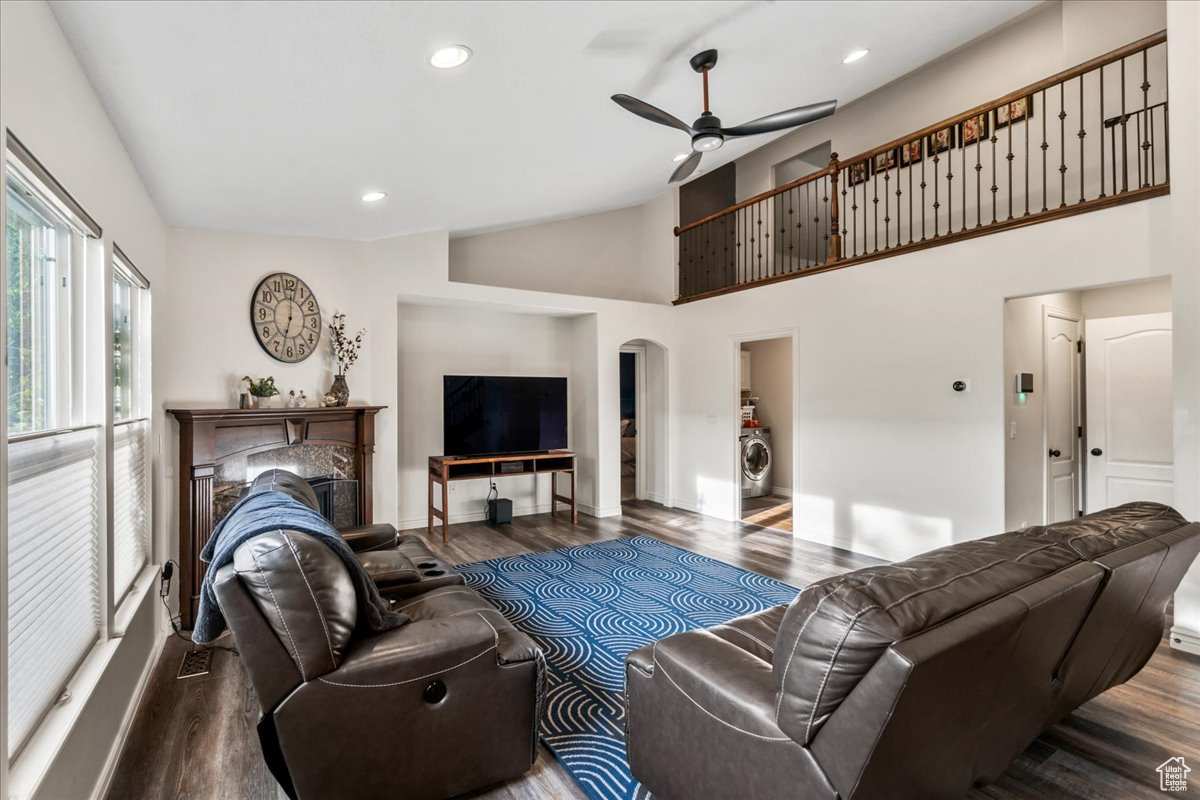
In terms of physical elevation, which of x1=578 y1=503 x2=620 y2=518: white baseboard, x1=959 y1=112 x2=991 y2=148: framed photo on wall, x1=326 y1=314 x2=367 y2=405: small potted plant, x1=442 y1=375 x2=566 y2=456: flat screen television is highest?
x1=959 y1=112 x2=991 y2=148: framed photo on wall

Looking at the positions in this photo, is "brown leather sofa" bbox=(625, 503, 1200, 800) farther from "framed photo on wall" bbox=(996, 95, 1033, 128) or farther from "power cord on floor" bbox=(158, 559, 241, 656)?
"framed photo on wall" bbox=(996, 95, 1033, 128)

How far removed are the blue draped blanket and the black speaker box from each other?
389 cm

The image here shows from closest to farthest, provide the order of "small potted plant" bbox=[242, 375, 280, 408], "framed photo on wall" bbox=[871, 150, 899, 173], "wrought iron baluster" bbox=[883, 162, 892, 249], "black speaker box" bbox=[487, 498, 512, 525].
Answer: "small potted plant" bbox=[242, 375, 280, 408], "wrought iron baluster" bbox=[883, 162, 892, 249], "framed photo on wall" bbox=[871, 150, 899, 173], "black speaker box" bbox=[487, 498, 512, 525]

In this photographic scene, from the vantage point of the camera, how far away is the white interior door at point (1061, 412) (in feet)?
14.4

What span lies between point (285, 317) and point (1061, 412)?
20.6 feet

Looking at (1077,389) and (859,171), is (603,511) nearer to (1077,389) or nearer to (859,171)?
(859,171)

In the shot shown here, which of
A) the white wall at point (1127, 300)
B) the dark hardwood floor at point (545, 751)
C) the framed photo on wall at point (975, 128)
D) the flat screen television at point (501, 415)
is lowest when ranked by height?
the dark hardwood floor at point (545, 751)

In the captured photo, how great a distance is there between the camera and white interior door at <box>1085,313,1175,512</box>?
4254 mm

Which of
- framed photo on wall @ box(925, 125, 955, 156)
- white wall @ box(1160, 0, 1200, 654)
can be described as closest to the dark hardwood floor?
white wall @ box(1160, 0, 1200, 654)

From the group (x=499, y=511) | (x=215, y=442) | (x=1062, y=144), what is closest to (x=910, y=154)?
(x=1062, y=144)

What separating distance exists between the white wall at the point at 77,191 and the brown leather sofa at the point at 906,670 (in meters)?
1.63

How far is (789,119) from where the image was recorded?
3.25 meters

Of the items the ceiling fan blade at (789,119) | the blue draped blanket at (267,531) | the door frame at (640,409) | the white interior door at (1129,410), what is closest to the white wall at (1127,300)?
the white interior door at (1129,410)

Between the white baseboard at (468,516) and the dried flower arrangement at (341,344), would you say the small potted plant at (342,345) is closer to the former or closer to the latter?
the dried flower arrangement at (341,344)
